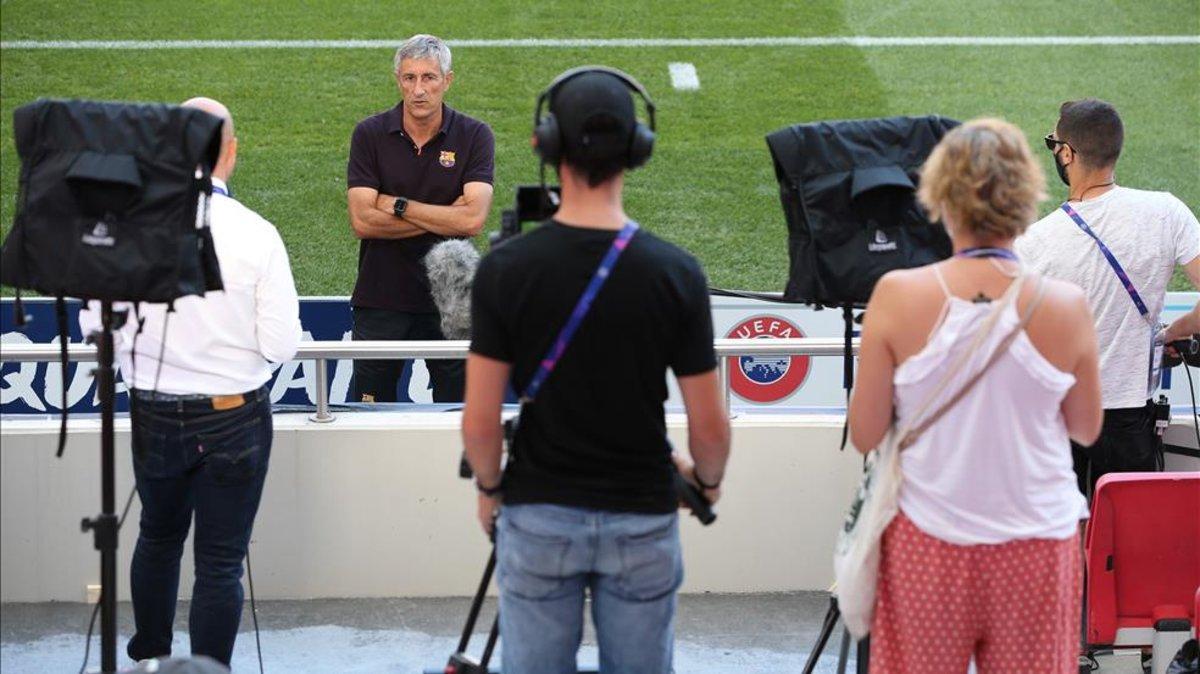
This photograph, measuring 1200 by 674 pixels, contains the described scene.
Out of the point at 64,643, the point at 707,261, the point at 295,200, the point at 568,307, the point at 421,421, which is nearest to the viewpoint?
the point at 568,307

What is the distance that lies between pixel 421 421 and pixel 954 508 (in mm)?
2553

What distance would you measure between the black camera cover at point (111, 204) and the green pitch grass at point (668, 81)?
23.0 feet

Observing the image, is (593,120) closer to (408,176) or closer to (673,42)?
(408,176)

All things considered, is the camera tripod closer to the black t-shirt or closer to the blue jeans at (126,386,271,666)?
the black t-shirt

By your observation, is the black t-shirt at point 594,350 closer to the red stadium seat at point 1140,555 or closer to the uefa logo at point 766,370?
the red stadium seat at point 1140,555

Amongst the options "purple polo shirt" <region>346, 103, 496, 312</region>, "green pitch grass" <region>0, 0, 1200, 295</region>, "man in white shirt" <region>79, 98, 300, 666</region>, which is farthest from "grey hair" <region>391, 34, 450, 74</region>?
"green pitch grass" <region>0, 0, 1200, 295</region>

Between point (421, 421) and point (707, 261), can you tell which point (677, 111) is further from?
point (421, 421)

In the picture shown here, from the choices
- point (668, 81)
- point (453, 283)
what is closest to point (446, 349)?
point (453, 283)

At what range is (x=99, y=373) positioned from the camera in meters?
3.48

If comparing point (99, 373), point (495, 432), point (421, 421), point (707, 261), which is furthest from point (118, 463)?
point (707, 261)

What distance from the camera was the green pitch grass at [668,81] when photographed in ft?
37.8

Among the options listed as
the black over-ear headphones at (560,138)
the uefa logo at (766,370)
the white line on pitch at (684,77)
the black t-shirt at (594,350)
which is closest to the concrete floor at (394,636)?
the uefa logo at (766,370)

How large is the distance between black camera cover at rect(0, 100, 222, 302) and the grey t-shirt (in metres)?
2.33

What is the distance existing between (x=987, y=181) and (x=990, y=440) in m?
0.49
